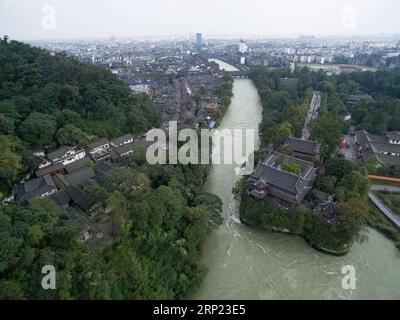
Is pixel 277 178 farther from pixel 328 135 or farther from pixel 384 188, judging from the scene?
pixel 384 188

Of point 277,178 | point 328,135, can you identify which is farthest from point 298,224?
point 328,135

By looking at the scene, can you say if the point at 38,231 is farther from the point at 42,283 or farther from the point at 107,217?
the point at 107,217

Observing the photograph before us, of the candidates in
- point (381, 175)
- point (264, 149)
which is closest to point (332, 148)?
point (381, 175)

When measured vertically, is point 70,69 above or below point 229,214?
above

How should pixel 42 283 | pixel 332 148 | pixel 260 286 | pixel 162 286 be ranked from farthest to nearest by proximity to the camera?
1. pixel 332 148
2. pixel 260 286
3. pixel 162 286
4. pixel 42 283

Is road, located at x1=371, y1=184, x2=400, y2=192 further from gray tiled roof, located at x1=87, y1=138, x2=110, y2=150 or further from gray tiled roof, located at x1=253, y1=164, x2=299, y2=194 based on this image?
gray tiled roof, located at x1=87, y1=138, x2=110, y2=150

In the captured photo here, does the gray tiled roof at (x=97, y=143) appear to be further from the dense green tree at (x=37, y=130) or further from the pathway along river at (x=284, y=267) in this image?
the pathway along river at (x=284, y=267)

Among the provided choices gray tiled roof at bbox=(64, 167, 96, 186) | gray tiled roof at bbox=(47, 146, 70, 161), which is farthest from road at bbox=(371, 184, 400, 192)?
gray tiled roof at bbox=(47, 146, 70, 161)
